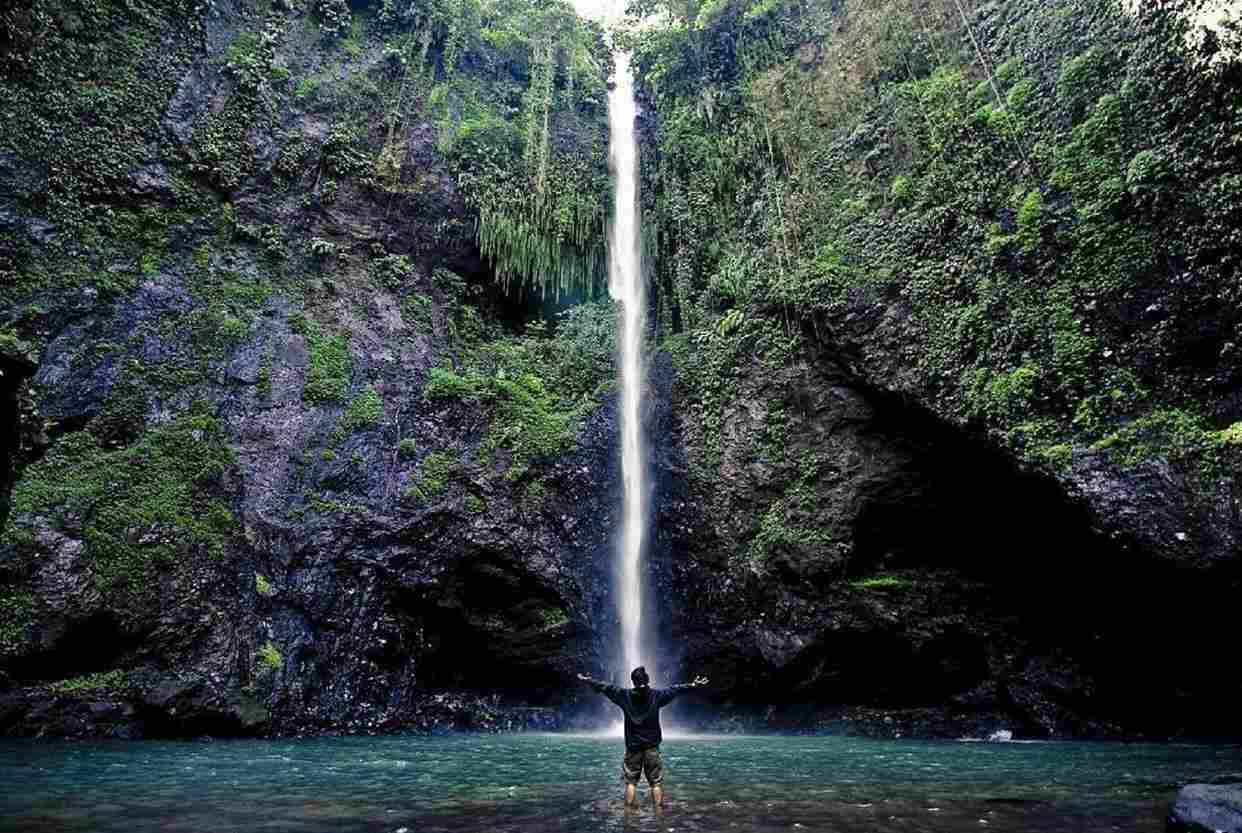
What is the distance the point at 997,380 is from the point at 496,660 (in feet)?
34.3

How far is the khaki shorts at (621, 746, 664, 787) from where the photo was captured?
6.29 meters

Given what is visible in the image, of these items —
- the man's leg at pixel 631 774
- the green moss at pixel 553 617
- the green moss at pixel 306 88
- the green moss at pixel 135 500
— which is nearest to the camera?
the man's leg at pixel 631 774

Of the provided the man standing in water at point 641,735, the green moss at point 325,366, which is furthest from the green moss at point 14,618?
the man standing in water at point 641,735

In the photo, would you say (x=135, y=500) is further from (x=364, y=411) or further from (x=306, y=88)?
(x=306, y=88)

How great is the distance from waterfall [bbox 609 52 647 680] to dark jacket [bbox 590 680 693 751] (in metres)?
8.82

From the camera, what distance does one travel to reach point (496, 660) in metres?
15.1

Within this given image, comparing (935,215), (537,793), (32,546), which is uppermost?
(935,215)

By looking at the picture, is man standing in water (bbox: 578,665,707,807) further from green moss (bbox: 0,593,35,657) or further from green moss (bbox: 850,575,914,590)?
green moss (bbox: 0,593,35,657)

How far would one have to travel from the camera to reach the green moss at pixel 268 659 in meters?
12.5

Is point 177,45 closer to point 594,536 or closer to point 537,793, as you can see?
point 594,536

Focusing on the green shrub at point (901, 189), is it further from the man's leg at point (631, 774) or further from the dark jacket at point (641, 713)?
the man's leg at point (631, 774)

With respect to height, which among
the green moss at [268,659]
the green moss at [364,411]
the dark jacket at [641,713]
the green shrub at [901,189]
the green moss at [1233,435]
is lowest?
the dark jacket at [641,713]

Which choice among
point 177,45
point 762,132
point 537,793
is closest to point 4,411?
point 537,793

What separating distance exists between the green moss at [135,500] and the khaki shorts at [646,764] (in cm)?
979
